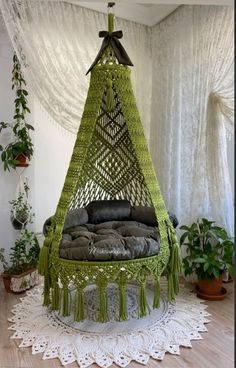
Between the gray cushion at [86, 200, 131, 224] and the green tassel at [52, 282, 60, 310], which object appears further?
the gray cushion at [86, 200, 131, 224]

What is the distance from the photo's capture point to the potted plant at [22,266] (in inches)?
107

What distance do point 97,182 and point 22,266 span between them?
3.28 ft

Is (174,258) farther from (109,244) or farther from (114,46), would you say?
(114,46)

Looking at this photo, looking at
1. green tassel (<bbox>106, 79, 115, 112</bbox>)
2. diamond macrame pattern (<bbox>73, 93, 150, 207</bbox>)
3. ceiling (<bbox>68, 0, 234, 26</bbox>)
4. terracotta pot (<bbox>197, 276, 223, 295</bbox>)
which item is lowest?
terracotta pot (<bbox>197, 276, 223, 295</bbox>)

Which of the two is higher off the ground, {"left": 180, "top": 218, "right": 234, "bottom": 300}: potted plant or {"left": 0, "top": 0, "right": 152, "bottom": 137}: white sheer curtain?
{"left": 0, "top": 0, "right": 152, "bottom": 137}: white sheer curtain

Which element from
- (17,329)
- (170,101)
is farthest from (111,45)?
(17,329)

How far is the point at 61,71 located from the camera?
2867 mm

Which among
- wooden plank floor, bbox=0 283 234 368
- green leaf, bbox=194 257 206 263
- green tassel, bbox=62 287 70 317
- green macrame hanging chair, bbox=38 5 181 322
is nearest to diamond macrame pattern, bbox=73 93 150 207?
green macrame hanging chair, bbox=38 5 181 322

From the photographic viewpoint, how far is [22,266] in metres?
2.81

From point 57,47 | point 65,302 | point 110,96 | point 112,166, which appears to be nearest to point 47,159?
point 112,166

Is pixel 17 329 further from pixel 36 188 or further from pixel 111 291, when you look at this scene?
pixel 36 188

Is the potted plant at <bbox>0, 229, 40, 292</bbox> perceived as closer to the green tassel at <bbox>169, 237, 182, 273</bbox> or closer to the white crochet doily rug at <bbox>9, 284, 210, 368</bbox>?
the white crochet doily rug at <bbox>9, 284, 210, 368</bbox>

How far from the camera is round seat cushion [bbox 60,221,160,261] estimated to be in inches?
81.5

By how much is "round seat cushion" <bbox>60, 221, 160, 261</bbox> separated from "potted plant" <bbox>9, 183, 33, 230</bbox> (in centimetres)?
62
